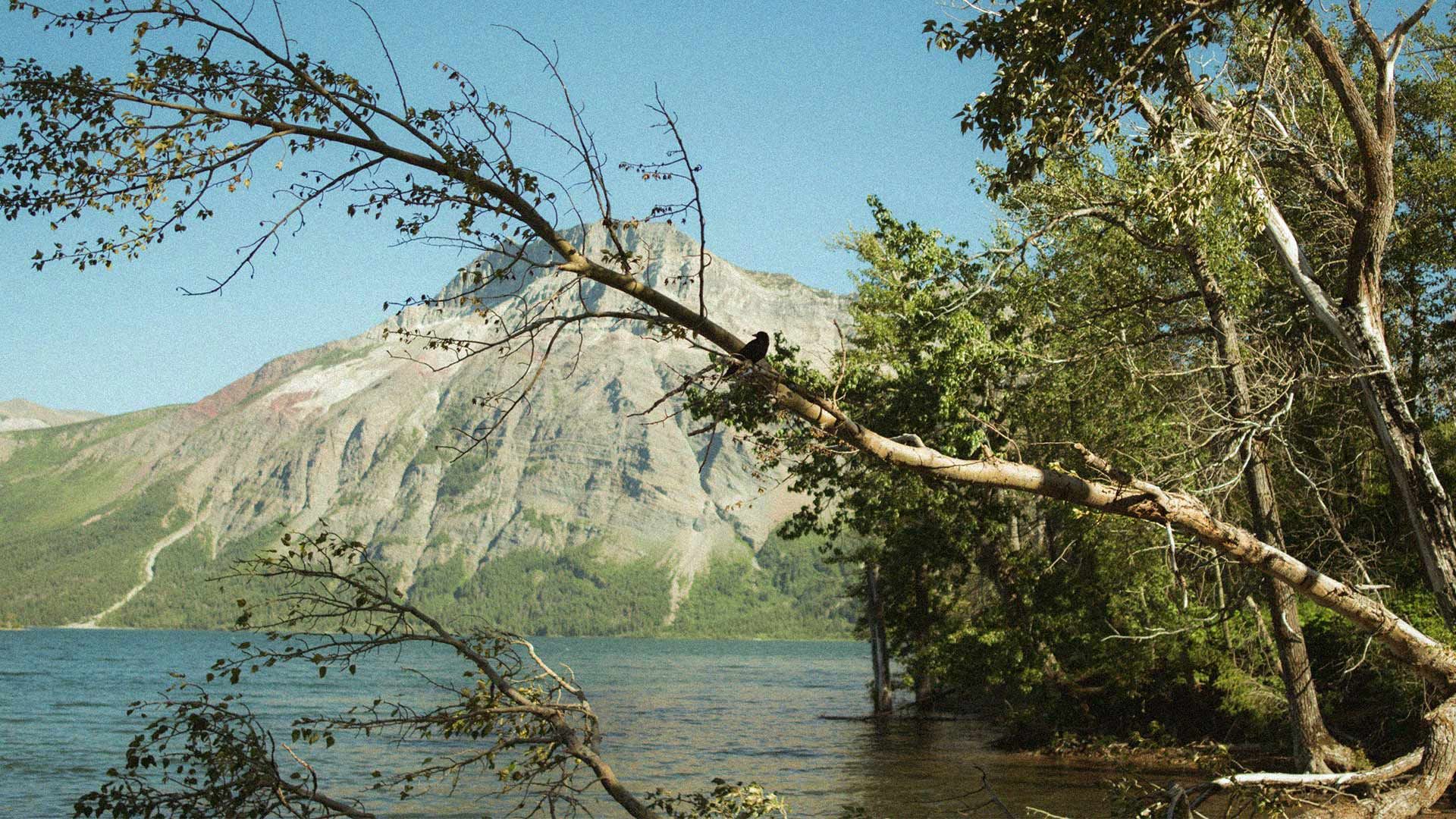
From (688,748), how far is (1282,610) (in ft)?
64.7

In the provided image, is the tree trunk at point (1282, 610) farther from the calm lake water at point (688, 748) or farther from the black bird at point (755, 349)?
the black bird at point (755, 349)

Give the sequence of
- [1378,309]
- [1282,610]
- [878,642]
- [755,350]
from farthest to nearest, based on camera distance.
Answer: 1. [878,642]
2. [1282,610]
3. [1378,309]
4. [755,350]

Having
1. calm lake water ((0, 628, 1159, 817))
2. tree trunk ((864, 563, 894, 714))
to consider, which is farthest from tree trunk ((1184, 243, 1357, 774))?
tree trunk ((864, 563, 894, 714))

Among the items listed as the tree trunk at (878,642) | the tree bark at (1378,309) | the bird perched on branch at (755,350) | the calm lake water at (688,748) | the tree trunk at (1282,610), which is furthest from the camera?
the tree trunk at (878,642)

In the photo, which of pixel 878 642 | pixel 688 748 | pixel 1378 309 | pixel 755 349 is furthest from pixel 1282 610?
pixel 878 642

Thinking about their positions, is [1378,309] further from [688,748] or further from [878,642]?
[878,642]

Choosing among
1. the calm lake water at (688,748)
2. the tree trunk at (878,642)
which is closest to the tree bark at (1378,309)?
the calm lake water at (688,748)

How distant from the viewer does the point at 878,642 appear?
117 ft

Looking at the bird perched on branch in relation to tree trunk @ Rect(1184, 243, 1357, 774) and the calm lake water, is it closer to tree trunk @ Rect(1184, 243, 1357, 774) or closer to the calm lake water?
the calm lake water

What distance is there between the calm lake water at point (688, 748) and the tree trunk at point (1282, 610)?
11.9 feet

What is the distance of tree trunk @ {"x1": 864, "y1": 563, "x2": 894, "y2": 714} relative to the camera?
3409 centimetres

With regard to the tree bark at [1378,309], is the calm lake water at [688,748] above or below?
below

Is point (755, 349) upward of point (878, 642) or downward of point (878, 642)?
upward

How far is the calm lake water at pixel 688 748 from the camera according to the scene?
1989cm
